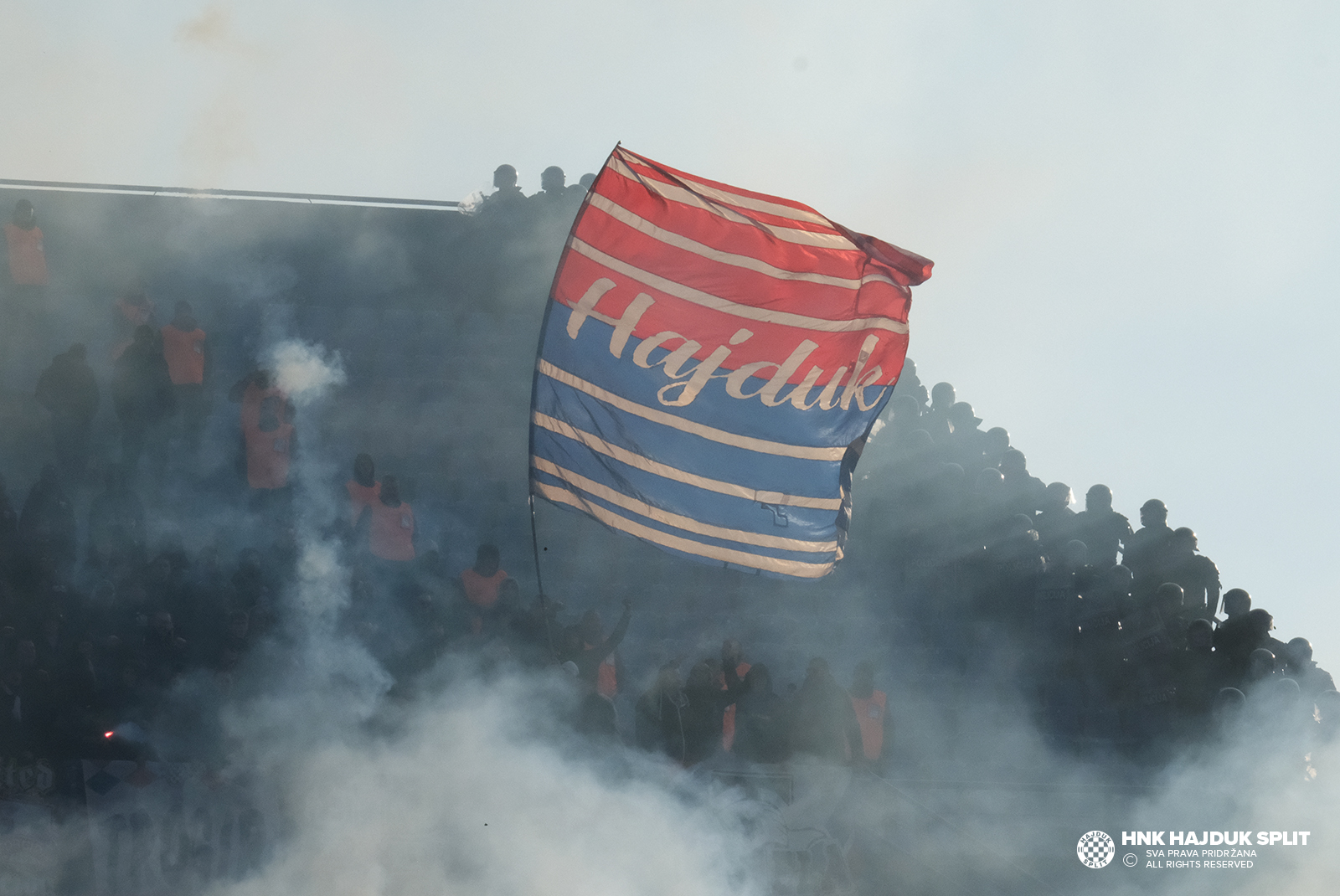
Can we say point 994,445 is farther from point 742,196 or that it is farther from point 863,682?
point 742,196

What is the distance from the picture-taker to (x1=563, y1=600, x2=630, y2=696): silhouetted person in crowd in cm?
1030

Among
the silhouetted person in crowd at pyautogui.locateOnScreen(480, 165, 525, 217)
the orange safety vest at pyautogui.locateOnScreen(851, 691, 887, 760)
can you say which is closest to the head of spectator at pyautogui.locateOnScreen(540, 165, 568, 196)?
the silhouetted person in crowd at pyautogui.locateOnScreen(480, 165, 525, 217)

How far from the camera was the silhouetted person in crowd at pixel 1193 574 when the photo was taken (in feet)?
37.8

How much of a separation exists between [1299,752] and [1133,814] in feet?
4.45

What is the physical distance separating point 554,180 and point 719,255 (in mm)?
5496

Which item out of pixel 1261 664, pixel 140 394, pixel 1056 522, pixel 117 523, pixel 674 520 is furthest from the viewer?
pixel 1056 522

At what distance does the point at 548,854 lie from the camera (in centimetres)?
986

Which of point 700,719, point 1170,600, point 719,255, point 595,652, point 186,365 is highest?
point 719,255

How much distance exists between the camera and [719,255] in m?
8.47

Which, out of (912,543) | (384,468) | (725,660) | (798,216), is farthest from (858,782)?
(384,468)

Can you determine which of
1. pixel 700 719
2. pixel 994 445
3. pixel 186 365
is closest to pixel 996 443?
pixel 994 445

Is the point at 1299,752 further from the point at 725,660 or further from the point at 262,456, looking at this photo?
the point at 262,456

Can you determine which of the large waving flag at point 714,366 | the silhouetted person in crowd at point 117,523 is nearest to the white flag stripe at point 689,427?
the large waving flag at point 714,366

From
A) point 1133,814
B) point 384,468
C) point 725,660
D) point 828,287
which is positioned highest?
point 828,287
